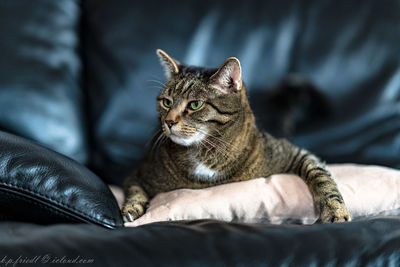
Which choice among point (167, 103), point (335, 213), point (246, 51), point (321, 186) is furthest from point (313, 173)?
point (246, 51)

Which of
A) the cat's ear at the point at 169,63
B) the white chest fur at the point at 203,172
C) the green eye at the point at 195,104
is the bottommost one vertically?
the white chest fur at the point at 203,172

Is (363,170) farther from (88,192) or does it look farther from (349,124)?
(88,192)

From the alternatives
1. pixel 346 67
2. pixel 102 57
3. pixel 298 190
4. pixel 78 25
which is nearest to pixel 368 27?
pixel 346 67

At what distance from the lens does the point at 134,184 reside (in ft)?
4.47

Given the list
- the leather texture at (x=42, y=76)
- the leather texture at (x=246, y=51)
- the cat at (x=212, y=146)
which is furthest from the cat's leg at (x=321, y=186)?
the leather texture at (x=42, y=76)

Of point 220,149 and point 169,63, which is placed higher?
point 169,63

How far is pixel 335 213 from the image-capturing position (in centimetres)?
102

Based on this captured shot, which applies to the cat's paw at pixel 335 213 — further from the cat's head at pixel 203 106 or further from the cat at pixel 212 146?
the cat's head at pixel 203 106

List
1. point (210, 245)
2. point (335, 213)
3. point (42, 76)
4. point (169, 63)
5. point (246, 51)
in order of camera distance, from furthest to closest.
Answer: point (246, 51) → point (42, 76) → point (169, 63) → point (335, 213) → point (210, 245)

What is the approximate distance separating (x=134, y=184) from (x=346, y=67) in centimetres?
95

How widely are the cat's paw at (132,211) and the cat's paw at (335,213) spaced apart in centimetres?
51

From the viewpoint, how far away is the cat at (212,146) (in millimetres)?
1150

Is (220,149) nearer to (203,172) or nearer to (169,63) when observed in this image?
(203,172)

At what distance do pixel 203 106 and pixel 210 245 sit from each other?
508 millimetres
